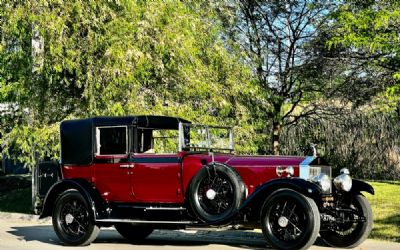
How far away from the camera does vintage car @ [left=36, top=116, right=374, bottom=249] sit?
900 centimetres

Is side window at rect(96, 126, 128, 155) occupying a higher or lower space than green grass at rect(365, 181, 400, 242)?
higher

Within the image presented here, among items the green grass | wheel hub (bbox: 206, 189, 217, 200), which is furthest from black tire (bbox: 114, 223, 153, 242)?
the green grass

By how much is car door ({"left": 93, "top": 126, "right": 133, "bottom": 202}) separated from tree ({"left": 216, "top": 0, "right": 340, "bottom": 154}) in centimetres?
1178

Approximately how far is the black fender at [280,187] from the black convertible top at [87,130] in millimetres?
2541

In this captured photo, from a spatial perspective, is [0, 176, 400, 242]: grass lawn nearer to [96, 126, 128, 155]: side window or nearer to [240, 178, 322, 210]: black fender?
[240, 178, 322, 210]: black fender

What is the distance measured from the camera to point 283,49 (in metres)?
23.5

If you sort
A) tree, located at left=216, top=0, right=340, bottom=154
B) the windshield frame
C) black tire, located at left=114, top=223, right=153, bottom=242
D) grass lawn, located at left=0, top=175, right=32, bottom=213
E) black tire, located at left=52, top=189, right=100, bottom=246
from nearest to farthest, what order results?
the windshield frame → black tire, located at left=52, top=189, right=100, bottom=246 → black tire, located at left=114, top=223, right=153, bottom=242 → grass lawn, located at left=0, top=175, right=32, bottom=213 → tree, located at left=216, top=0, right=340, bottom=154

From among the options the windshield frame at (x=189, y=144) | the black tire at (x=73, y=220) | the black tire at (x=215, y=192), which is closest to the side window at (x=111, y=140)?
the black tire at (x=73, y=220)

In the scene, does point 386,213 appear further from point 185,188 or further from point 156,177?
point 156,177

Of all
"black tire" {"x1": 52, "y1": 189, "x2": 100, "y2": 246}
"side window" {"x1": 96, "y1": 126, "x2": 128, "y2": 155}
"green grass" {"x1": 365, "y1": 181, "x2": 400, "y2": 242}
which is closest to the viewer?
"black tire" {"x1": 52, "y1": 189, "x2": 100, "y2": 246}

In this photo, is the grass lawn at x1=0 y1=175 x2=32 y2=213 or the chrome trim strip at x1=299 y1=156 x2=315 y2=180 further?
the grass lawn at x1=0 y1=175 x2=32 y2=213

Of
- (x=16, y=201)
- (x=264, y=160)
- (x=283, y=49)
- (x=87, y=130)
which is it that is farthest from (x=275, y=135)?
(x=264, y=160)

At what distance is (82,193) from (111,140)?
104cm

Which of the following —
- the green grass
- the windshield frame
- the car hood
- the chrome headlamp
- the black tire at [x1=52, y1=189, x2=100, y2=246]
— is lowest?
the green grass
